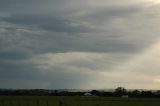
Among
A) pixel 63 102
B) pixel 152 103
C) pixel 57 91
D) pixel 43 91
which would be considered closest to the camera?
pixel 63 102

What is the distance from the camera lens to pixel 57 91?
13500 centimetres

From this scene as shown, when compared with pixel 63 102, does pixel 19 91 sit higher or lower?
higher

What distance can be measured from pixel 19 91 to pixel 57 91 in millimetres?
14836

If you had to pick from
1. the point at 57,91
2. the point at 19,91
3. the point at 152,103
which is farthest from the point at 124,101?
the point at 19,91

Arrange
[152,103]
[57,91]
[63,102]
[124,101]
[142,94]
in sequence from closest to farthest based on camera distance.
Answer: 1. [63,102]
2. [152,103]
3. [124,101]
4. [142,94]
5. [57,91]

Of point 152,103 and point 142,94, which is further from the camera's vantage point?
point 142,94

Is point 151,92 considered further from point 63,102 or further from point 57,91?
point 63,102

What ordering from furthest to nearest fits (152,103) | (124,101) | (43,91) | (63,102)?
(43,91) < (124,101) < (152,103) < (63,102)

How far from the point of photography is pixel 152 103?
65375 mm

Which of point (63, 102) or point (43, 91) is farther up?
point (43, 91)

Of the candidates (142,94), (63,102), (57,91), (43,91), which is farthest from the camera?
(43,91)

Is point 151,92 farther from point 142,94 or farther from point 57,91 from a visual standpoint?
point 57,91

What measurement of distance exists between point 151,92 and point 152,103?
5560cm

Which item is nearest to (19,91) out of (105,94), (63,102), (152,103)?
(105,94)
